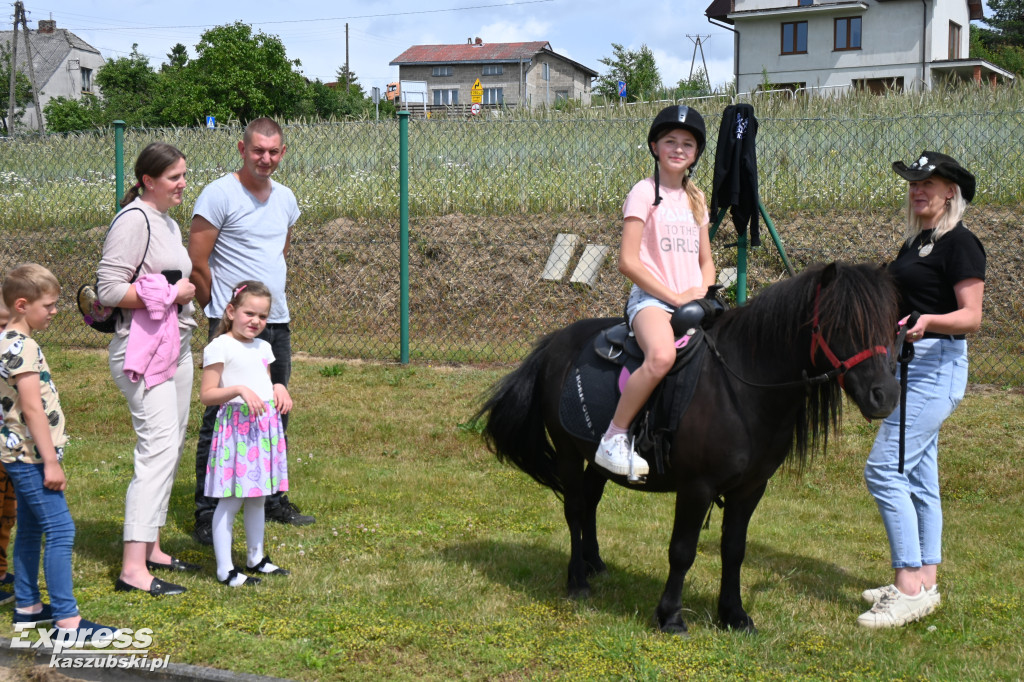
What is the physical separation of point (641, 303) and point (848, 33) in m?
40.9

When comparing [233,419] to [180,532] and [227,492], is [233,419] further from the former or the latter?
[180,532]

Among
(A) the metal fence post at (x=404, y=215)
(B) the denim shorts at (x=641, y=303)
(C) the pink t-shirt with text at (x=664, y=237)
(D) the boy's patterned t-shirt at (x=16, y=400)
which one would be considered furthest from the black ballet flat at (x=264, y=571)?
(A) the metal fence post at (x=404, y=215)

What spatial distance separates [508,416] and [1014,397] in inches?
228

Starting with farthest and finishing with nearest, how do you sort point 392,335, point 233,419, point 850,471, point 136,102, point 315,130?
point 136,102
point 315,130
point 392,335
point 850,471
point 233,419

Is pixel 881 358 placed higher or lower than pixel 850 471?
higher

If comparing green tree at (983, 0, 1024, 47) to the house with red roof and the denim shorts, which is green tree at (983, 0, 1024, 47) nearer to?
the house with red roof

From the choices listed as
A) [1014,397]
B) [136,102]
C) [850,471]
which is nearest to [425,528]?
[850,471]

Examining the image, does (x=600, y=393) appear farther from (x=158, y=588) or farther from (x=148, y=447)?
(x=158, y=588)

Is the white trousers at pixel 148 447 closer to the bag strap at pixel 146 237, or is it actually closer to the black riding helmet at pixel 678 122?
the bag strap at pixel 146 237

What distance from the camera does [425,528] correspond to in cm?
572

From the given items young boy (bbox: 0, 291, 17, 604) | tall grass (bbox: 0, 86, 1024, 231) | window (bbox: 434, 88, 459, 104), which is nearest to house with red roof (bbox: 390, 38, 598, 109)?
window (bbox: 434, 88, 459, 104)

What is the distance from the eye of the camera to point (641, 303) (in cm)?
409

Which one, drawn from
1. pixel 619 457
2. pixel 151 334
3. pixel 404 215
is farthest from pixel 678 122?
pixel 404 215

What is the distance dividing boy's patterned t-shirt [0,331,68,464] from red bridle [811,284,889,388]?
3.15 meters
